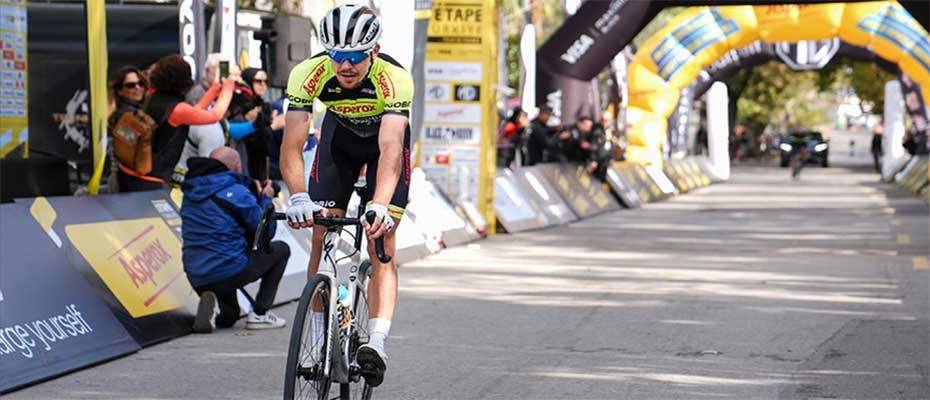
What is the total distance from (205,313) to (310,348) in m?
4.26

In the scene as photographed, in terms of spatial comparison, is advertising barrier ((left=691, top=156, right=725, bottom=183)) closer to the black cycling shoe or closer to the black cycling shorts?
the black cycling shorts

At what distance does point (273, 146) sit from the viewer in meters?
13.4

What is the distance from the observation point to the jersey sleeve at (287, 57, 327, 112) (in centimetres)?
717

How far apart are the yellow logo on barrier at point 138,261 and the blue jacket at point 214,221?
32cm

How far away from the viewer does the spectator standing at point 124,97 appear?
12227 mm

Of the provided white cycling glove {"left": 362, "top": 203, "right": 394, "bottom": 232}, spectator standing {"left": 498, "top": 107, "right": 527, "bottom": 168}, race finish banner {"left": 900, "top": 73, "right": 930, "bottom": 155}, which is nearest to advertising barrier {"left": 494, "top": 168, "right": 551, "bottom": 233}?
spectator standing {"left": 498, "top": 107, "right": 527, "bottom": 168}

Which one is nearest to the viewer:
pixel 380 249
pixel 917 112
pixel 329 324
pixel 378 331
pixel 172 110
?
pixel 329 324

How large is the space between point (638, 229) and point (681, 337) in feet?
40.5

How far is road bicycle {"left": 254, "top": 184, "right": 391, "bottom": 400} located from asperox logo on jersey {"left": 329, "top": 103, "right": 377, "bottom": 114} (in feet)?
1.18

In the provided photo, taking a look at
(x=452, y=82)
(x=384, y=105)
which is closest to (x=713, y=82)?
(x=452, y=82)

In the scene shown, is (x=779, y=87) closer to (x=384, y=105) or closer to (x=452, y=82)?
(x=452, y=82)

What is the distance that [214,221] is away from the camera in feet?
35.1

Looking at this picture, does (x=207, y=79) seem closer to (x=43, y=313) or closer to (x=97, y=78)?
(x=97, y=78)

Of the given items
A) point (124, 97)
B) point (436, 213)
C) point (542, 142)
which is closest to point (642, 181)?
point (542, 142)
